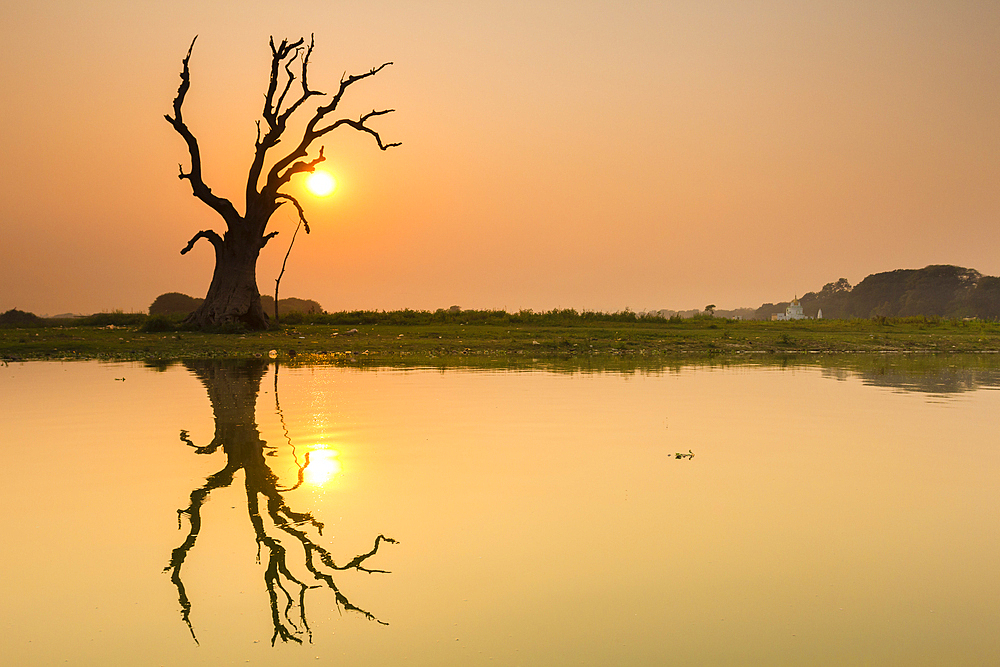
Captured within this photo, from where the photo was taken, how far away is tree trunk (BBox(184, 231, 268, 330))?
34.4 m

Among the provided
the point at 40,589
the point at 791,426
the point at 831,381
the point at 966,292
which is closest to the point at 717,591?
the point at 40,589

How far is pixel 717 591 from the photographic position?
4027 mm

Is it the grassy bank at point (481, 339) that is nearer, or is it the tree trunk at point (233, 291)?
the grassy bank at point (481, 339)

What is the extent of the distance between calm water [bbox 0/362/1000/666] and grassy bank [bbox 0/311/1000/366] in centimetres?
1346

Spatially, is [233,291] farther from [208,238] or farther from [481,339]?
[481,339]

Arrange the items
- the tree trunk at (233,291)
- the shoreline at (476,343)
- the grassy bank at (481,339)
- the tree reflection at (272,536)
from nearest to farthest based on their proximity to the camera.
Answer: the tree reflection at (272,536) < the shoreline at (476,343) < the grassy bank at (481,339) < the tree trunk at (233,291)

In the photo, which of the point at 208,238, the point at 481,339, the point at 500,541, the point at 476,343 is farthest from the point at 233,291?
the point at 500,541

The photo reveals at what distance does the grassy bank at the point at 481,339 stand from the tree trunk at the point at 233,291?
127 cm

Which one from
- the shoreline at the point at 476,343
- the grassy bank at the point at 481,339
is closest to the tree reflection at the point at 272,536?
the grassy bank at the point at 481,339

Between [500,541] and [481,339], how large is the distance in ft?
85.2

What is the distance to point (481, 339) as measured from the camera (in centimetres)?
3081

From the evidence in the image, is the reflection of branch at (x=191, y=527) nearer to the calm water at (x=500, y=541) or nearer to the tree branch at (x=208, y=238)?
the calm water at (x=500, y=541)

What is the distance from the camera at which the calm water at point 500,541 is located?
3525mm

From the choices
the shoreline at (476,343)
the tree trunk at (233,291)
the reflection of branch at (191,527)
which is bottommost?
the reflection of branch at (191,527)
